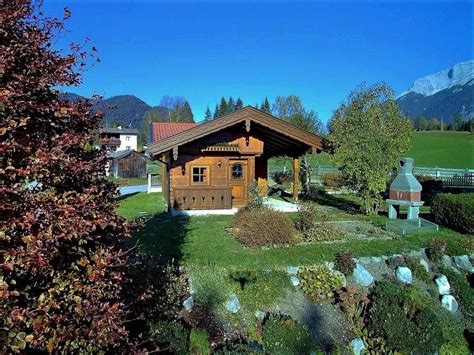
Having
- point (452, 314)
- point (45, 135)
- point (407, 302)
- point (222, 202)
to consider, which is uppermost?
point (45, 135)

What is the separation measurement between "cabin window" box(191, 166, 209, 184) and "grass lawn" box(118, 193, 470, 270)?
14.4 ft

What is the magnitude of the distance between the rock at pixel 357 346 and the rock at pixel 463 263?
15.3 ft

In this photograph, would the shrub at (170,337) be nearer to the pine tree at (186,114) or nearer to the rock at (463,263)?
the rock at (463,263)

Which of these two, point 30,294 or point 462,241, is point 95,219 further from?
point 462,241

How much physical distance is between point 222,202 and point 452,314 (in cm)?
1043

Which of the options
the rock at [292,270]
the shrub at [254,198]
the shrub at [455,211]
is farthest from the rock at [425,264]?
the shrub at [254,198]

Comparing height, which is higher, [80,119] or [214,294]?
[80,119]

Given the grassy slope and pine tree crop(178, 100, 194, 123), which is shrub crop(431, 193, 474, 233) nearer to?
the grassy slope

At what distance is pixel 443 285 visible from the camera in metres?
9.12

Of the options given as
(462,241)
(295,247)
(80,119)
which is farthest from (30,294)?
(462,241)

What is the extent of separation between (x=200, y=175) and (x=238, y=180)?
73.6 inches

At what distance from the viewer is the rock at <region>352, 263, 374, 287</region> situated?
28.7 feet

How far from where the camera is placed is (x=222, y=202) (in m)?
17.2

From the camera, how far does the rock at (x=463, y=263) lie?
10062 millimetres
